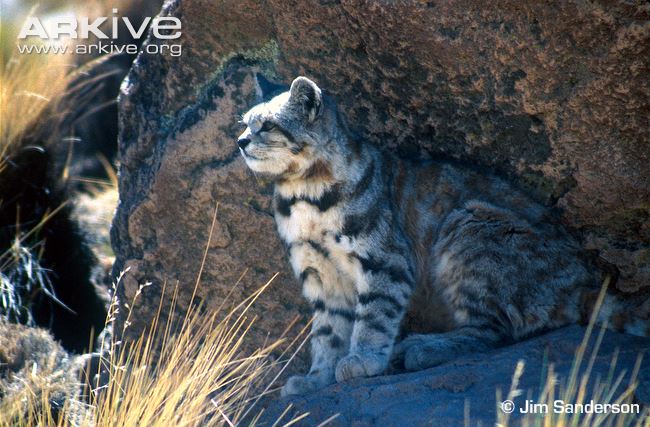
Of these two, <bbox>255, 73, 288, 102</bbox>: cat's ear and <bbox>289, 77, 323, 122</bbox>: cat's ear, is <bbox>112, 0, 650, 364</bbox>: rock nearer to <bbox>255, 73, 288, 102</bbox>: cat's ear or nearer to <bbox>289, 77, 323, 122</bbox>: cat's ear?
<bbox>255, 73, 288, 102</bbox>: cat's ear

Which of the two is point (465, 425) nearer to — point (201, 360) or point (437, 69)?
point (201, 360)

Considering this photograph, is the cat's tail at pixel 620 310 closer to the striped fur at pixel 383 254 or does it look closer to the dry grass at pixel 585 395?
the striped fur at pixel 383 254

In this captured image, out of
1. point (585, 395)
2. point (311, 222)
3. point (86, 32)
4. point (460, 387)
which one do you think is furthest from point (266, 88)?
point (86, 32)

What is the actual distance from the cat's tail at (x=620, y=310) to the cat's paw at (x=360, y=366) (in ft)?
4.03

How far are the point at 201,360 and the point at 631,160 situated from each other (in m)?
2.60

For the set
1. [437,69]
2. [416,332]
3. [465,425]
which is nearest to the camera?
[465,425]

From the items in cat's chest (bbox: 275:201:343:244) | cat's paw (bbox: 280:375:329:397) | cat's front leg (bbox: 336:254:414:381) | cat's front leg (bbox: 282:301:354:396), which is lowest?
cat's paw (bbox: 280:375:329:397)

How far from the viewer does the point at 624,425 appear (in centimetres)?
396

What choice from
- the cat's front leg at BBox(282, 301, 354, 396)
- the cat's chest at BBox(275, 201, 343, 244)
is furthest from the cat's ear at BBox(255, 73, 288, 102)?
the cat's front leg at BBox(282, 301, 354, 396)

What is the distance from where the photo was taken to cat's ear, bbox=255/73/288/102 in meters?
5.47

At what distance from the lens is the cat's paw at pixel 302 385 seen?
16.9 ft

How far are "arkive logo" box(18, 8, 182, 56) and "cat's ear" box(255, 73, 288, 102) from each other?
86 centimetres

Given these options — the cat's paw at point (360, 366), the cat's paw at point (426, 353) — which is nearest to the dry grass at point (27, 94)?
the cat's paw at point (360, 366)

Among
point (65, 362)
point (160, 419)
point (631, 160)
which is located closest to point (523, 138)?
point (631, 160)
